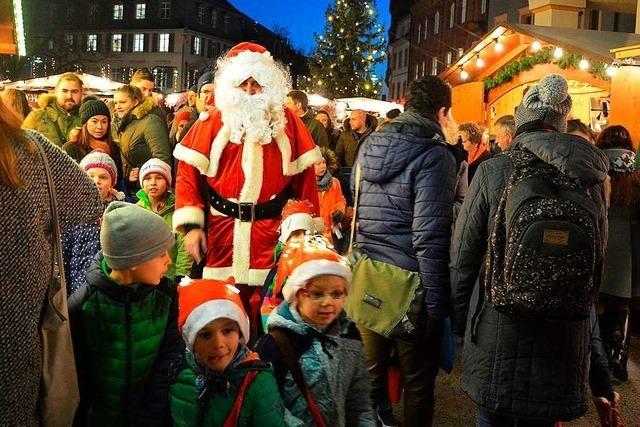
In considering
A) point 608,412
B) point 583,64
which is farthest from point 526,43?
point 608,412

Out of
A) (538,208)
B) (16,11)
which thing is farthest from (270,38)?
(538,208)

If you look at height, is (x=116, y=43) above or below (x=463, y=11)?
above

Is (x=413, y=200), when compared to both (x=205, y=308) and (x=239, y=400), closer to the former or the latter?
(x=205, y=308)

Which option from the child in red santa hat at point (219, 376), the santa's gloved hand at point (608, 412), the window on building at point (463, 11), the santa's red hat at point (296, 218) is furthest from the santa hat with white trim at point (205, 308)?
the window on building at point (463, 11)

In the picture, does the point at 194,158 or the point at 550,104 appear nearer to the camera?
the point at 550,104

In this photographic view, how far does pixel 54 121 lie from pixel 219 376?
209 inches

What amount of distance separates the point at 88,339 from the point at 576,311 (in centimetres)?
223

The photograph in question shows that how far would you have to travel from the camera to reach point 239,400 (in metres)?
2.90

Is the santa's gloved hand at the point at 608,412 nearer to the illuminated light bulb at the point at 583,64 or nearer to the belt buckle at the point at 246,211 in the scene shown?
the belt buckle at the point at 246,211

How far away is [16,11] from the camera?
7.43m

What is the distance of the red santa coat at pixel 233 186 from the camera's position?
15.3 feet

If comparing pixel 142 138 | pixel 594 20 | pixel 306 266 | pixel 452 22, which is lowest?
pixel 306 266

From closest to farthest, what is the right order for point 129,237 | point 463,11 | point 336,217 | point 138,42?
point 129,237
point 336,217
point 463,11
point 138,42

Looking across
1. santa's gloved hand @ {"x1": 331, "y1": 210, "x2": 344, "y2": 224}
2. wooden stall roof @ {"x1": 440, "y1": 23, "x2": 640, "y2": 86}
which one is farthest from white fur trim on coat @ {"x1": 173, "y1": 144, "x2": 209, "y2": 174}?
wooden stall roof @ {"x1": 440, "y1": 23, "x2": 640, "y2": 86}
